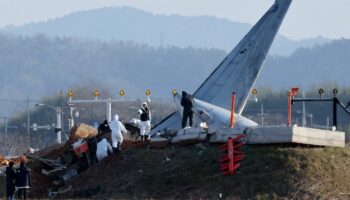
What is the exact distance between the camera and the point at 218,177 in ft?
130

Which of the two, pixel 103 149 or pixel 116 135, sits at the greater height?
pixel 116 135

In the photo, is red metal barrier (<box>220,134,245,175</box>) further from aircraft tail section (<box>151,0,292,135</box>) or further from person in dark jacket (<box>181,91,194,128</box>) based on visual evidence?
aircraft tail section (<box>151,0,292,135</box>)

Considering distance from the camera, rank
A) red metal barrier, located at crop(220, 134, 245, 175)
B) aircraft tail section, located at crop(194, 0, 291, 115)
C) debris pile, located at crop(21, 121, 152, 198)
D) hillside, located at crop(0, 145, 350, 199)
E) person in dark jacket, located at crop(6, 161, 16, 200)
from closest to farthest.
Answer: hillside, located at crop(0, 145, 350, 199) → person in dark jacket, located at crop(6, 161, 16, 200) → red metal barrier, located at crop(220, 134, 245, 175) → debris pile, located at crop(21, 121, 152, 198) → aircraft tail section, located at crop(194, 0, 291, 115)

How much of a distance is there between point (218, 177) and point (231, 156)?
0.85 meters

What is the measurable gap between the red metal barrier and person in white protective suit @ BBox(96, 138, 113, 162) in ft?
15.6

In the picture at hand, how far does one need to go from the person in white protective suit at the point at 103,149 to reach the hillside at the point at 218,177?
4.75ft

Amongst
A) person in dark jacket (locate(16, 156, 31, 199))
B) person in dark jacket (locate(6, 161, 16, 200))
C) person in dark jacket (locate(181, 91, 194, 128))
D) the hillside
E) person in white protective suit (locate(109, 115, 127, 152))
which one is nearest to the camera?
the hillside

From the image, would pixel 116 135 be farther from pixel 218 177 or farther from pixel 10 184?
pixel 218 177

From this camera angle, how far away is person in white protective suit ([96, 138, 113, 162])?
44.1 metres

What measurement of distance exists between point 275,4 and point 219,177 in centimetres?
1730

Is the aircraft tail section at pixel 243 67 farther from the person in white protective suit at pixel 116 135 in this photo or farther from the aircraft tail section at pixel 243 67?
the person in white protective suit at pixel 116 135

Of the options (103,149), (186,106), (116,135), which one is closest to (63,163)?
(103,149)

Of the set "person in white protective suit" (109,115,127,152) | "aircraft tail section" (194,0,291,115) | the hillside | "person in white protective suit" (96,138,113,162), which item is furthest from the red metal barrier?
"aircraft tail section" (194,0,291,115)

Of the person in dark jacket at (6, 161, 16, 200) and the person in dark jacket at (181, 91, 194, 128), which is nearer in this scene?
the person in dark jacket at (6, 161, 16, 200)
